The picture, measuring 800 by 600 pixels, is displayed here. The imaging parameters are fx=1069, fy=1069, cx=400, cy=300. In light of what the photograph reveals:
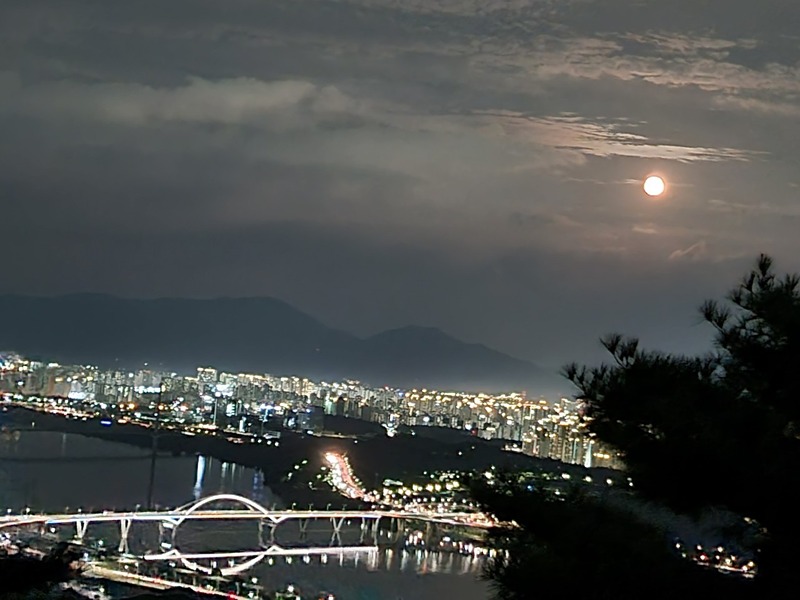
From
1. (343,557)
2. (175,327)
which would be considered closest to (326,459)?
(343,557)

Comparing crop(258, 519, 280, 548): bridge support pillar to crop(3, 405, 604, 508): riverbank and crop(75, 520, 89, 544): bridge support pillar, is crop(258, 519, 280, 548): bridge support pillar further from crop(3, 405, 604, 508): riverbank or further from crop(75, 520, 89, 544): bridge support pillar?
crop(75, 520, 89, 544): bridge support pillar

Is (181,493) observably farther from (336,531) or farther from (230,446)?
(230,446)

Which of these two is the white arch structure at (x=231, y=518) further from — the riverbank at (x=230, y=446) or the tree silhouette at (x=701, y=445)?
the tree silhouette at (x=701, y=445)

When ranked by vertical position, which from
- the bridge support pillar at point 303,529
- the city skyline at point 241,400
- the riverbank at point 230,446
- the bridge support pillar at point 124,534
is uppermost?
the city skyline at point 241,400

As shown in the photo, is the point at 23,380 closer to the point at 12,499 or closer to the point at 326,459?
the point at 326,459

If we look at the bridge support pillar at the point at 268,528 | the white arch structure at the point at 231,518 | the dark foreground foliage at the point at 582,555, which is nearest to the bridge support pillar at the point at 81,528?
the white arch structure at the point at 231,518

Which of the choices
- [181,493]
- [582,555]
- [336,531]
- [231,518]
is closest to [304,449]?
[181,493]
